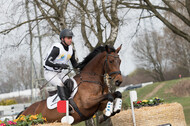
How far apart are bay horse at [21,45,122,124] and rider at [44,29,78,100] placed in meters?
0.30

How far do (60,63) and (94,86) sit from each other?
35.5 inches

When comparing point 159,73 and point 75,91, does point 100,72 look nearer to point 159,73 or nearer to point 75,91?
point 75,91

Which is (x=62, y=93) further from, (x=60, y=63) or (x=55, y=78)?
(x=60, y=63)

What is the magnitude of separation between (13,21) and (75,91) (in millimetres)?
4262

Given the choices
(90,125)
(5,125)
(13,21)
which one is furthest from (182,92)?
(5,125)

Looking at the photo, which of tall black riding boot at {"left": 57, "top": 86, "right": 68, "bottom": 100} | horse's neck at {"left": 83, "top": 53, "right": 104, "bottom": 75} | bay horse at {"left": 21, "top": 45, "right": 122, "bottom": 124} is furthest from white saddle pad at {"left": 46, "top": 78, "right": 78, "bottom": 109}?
horse's neck at {"left": 83, "top": 53, "right": 104, "bottom": 75}

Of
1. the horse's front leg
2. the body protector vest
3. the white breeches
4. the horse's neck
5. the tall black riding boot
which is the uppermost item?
the body protector vest

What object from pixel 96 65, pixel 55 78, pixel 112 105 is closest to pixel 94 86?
pixel 96 65

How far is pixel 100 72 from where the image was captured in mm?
5375

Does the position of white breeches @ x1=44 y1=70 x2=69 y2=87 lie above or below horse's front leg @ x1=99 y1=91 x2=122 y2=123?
above

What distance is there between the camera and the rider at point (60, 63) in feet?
16.6

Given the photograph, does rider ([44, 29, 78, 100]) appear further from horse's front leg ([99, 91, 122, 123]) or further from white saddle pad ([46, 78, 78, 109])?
horse's front leg ([99, 91, 122, 123])

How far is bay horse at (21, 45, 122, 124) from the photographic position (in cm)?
498

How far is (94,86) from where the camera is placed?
5207mm
